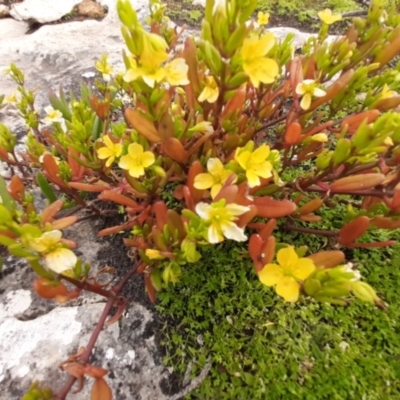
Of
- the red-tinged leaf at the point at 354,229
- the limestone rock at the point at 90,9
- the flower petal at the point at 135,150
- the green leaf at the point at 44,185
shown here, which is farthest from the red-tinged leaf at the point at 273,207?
the limestone rock at the point at 90,9

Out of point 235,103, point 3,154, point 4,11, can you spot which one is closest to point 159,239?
point 235,103

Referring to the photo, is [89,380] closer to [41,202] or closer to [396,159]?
[41,202]

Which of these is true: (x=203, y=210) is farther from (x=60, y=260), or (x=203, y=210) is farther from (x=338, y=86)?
Result: (x=338, y=86)

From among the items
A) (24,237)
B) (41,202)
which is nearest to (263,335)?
(24,237)

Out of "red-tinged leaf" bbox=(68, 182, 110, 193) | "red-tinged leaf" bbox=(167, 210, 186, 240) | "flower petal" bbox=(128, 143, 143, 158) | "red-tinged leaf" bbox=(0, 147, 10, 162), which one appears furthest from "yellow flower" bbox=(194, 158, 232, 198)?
"red-tinged leaf" bbox=(0, 147, 10, 162)

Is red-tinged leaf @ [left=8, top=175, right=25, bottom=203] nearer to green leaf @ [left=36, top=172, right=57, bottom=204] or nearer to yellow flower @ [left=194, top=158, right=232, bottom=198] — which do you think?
green leaf @ [left=36, top=172, right=57, bottom=204]

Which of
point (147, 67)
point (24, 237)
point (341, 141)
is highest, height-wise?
point (147, 67)
